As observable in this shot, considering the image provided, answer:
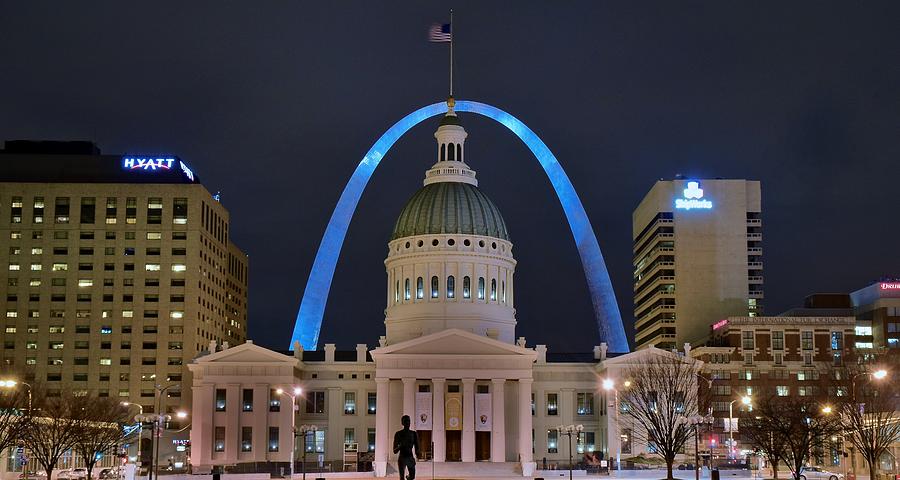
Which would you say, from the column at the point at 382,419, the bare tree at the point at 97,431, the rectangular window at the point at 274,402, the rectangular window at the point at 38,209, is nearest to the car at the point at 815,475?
the column at the point at 382,419

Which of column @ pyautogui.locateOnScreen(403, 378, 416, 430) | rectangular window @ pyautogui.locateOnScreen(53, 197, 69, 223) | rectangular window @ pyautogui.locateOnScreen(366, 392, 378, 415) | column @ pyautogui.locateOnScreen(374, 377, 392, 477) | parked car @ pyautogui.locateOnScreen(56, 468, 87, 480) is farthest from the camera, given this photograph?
rectangular window @ pyautogui.locateOnScreen(53, 197, 69, 223)

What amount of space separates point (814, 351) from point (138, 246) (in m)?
94.5

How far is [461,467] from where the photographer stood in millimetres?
129750

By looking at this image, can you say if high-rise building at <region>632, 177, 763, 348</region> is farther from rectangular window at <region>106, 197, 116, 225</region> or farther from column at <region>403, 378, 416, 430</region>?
rectangular window at <region>106, 197, 116, 225</region>

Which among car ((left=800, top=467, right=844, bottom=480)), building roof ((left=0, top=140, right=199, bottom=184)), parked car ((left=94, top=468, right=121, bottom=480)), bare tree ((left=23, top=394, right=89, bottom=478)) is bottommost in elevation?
car ((left=800, top=467, right=844, bottom=480))

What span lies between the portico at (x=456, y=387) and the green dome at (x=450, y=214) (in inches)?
851

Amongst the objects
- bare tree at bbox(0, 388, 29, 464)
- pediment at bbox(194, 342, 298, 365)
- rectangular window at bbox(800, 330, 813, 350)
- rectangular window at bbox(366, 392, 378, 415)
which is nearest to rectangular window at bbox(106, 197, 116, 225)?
pediment at bbox(194, 342, 298, 365)

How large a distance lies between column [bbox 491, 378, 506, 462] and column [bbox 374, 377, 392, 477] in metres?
11.1

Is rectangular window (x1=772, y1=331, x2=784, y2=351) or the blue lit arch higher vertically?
the blue lit arch

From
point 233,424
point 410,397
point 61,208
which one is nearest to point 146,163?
point 61,208

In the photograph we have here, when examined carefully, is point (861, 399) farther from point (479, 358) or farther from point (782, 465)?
point (479, 358)

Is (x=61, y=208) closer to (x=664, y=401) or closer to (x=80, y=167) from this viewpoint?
(x=80, y=167)

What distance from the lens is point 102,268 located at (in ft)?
620

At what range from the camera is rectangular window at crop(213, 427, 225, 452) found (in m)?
145
